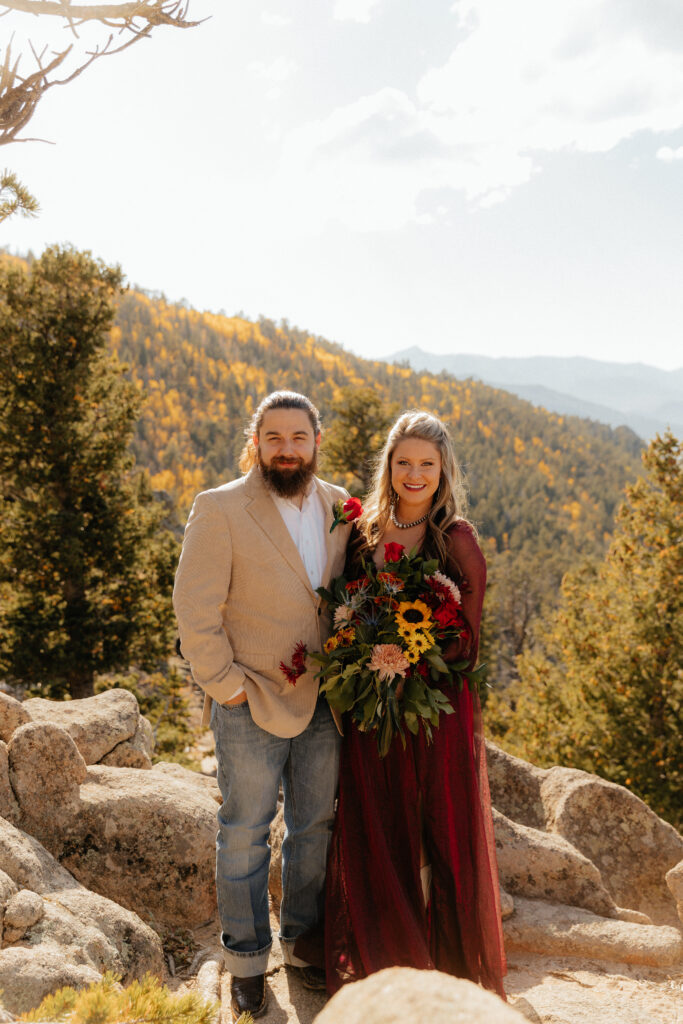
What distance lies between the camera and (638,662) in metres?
11.9

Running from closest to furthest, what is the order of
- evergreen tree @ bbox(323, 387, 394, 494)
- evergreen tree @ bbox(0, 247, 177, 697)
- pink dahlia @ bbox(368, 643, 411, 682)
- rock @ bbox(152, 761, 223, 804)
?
1. pink dahlia @ bbox(368, 643, 411, 682)
2. rock @ bbox(152, 761, 223, 804)
3. evergreen tree @ bbox(0, 247, 177, 697)
4. evergreen tree @ bbox(323, 387, 394, 494)

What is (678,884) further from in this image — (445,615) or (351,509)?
(351,509)

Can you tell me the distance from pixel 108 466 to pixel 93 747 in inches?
344

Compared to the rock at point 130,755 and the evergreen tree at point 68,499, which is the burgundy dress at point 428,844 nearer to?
the rock at point 130,755

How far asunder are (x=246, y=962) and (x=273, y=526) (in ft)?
6.97

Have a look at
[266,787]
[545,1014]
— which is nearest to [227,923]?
[266,787]

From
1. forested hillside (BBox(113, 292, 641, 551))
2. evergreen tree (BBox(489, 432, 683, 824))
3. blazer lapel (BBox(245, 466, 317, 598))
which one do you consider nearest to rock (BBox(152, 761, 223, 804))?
blazer lapel (BBox(245, 466, 317, 598))

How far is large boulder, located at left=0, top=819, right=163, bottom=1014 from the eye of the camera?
2379 mm

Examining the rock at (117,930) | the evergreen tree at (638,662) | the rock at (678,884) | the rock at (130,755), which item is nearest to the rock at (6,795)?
the rock at (117,930)

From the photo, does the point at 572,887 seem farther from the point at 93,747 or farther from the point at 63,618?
the point at 63,618

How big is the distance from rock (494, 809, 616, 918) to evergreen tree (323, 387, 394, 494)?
13.3 meters

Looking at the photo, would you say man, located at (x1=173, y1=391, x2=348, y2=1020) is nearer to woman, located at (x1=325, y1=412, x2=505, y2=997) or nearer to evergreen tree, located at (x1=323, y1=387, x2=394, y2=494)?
woman, located at (x1=325, y1=412, x2=505, y2=997)

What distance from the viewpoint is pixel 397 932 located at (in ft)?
10.1

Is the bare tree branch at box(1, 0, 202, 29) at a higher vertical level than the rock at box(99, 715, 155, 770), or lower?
higher
